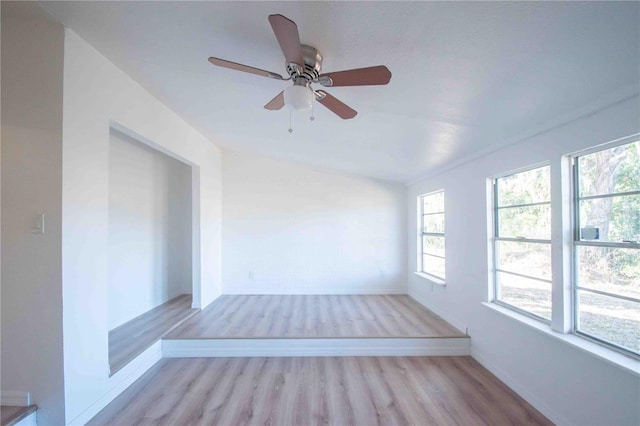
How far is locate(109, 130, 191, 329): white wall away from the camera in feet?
10.9

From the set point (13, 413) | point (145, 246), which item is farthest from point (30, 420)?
point (145, 246)

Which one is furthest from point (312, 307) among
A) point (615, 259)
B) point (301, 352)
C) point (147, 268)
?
point (615, 259)

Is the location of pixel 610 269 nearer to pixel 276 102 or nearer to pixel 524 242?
pixel 524 242

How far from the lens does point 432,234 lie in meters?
4.29

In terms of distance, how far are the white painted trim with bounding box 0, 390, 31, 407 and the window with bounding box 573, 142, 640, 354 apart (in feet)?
12.5

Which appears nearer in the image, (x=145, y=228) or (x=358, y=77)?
(x=358, y=77)

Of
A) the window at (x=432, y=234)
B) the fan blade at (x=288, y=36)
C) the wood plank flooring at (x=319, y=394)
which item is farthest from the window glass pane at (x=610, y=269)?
the fan blade at (x=288, y=36)

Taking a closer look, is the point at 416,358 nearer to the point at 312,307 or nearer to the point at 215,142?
the point at 312,307

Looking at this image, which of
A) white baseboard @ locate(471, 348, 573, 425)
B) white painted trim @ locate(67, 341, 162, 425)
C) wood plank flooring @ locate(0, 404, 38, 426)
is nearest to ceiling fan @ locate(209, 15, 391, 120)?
wood plank flooring @ locate(0, 404, 38, 426)

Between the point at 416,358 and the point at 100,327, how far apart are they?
301cm

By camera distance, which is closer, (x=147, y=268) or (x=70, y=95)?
(x=70, y=95)

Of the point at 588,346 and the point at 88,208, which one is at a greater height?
the point at 88,208

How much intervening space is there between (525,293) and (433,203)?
2.08 meters

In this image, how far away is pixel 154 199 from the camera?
159 inches
